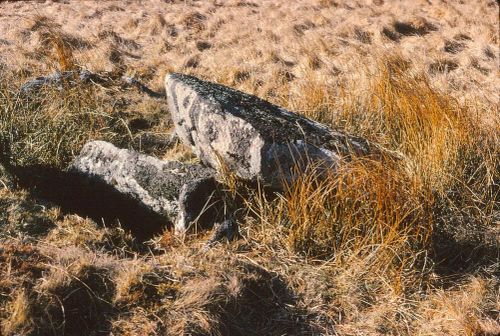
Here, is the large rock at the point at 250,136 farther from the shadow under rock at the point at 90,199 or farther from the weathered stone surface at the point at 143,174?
the shadow under rock at the point at 90,199

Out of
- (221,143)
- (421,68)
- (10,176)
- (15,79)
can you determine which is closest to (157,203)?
(221,143)

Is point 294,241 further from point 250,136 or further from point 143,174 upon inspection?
point 143,174

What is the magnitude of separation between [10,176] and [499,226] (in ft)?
10.3

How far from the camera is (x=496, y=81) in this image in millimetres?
5621

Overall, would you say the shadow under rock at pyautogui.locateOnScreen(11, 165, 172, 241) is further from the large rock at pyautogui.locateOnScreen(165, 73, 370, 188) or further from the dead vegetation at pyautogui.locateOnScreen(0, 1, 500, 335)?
the large rock at pyautogui.locateOnScreen(165, 73, 370, 188)

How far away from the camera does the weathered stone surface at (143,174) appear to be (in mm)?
3248

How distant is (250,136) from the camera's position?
10.5 feet

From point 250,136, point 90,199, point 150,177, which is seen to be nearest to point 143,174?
point 150,177

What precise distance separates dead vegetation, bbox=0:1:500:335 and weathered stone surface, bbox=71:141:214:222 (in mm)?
213

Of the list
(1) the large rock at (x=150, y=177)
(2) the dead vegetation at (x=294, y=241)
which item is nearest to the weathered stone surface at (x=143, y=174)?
(1) the large rock at (x=150, y=177)

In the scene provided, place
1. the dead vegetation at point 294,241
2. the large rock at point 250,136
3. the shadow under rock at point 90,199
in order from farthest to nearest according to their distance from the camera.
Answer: the shadow under rock at point 90,199
the large rock at point 250,136
the dead vegetation at point 294,241

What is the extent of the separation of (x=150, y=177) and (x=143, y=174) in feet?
0.17

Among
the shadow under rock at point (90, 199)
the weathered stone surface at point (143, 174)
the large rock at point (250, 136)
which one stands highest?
the large rock at point (250, 136)

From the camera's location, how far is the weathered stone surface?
3248 millimetres
